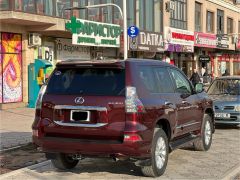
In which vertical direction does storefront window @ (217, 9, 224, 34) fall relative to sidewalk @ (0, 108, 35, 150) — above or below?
above

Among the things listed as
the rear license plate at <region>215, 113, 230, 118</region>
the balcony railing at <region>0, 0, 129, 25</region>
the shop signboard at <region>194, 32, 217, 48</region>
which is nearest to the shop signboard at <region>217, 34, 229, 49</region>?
the shop signboard at <region>194, 32, 217, 48</region>

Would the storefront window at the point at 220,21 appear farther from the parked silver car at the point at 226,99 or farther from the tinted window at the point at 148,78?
the tinted window at the point at 148,78

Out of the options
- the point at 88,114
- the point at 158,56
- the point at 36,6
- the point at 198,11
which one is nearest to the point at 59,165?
the point at 88,114

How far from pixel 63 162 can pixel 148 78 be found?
75.4 inches

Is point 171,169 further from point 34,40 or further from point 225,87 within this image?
point 34,40

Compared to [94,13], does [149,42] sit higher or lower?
lower

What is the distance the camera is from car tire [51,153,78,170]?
734 centimetres

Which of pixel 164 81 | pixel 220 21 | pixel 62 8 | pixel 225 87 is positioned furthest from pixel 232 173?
pixel 220 21

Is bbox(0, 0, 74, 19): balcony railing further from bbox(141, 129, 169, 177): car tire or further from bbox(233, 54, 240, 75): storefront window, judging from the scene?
bbox(233, 54, 240, 75): storefront window

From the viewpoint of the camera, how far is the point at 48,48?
856 inches

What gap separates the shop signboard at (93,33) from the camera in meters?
20.0

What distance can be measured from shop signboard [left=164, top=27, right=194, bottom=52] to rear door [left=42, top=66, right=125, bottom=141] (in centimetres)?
2278

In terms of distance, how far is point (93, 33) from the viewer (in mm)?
21625

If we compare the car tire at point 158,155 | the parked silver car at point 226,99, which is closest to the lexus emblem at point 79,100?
the car tire at point 158,155
